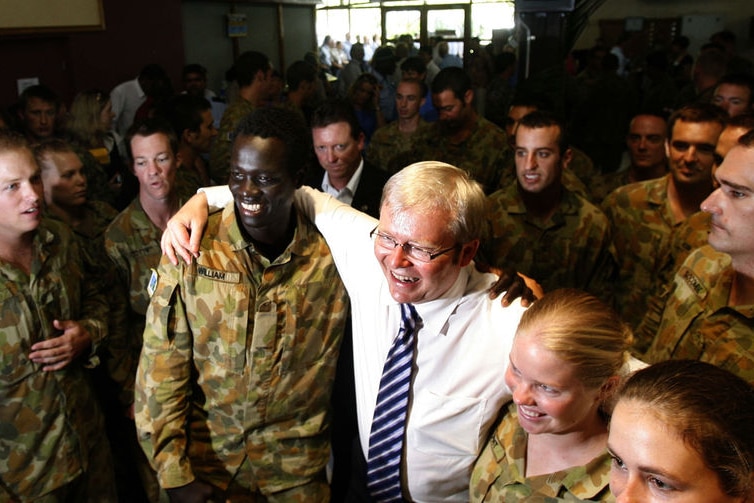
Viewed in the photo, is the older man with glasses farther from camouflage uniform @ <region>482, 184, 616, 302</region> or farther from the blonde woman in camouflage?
camouflage uniform @ <region>482, 184, 616, 302</region>

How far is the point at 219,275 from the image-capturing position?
1788 mm

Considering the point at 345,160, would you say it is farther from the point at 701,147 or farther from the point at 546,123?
the point at 701,147

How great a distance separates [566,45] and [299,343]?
4.44 metres

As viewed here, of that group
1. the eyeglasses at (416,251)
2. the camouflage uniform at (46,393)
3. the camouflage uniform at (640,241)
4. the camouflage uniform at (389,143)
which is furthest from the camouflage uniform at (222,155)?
the eyeglasses at (416,251)

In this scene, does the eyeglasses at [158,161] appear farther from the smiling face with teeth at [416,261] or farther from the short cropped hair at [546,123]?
the short cropped hair at [546,123]

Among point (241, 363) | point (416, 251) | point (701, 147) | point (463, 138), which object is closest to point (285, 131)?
point (416, 251)

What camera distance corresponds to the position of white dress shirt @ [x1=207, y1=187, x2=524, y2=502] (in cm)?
165

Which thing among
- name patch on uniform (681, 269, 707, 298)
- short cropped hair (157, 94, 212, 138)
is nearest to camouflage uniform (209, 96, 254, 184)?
short cropped hair (157, 94, 212, 138)

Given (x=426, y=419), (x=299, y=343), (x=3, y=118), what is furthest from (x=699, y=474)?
(x=3, y=118)

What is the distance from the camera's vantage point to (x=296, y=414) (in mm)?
1925

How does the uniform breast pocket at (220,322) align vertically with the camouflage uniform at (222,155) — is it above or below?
below

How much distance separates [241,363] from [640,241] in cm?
192

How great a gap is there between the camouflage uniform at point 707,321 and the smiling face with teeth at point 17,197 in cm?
201

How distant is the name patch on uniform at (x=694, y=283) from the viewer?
192cm
